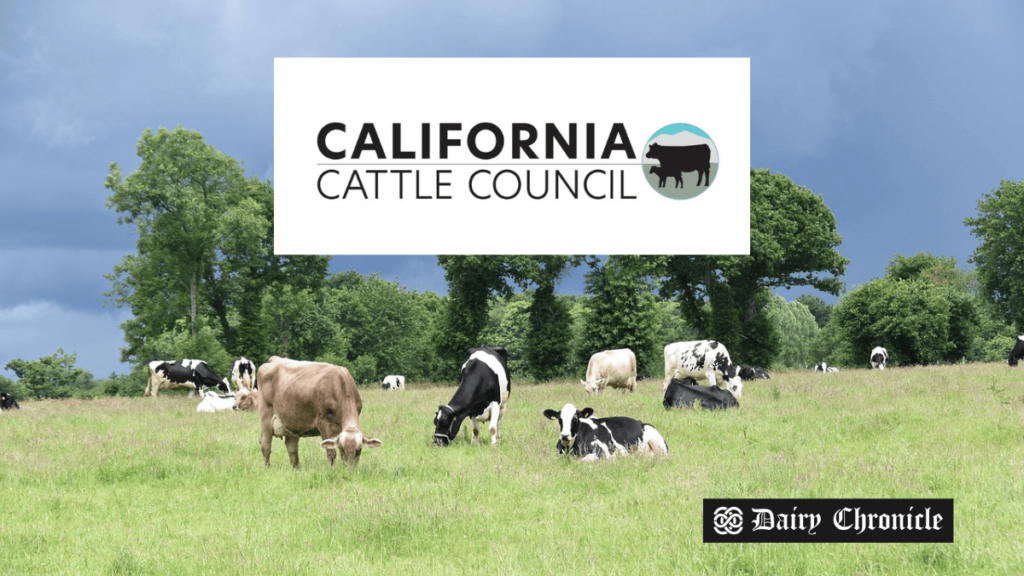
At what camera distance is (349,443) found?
34.7 ft

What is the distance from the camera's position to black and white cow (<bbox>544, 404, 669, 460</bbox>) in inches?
458

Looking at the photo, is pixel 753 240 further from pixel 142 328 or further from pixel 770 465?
A: pixel 142 328

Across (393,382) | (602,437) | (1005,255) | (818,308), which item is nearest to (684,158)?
(602,437)

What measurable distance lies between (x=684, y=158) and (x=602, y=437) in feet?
26.7

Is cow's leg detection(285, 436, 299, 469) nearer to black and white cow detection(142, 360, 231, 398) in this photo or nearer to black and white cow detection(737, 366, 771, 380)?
black and white cow detection(737, 366, 771, 380)

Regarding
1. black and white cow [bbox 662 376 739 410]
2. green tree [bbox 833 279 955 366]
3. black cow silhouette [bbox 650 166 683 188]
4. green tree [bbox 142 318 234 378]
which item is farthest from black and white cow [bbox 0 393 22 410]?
green tree [bbox 833 279 955 366]

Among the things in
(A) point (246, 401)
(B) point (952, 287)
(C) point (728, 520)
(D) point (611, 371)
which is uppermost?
(B) point (952, 287)

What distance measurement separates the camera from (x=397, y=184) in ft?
51.8

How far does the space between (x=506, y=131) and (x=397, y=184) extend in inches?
106

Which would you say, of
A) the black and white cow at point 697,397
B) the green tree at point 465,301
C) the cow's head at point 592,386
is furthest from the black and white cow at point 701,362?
the green tree at point 465,301

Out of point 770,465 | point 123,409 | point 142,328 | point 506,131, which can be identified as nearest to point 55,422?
point 123,409

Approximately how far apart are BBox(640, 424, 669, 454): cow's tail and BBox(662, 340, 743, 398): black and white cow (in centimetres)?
1116

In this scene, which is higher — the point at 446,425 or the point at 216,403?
the point at 446,425

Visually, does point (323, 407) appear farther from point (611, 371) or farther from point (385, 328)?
point (385, 328)
